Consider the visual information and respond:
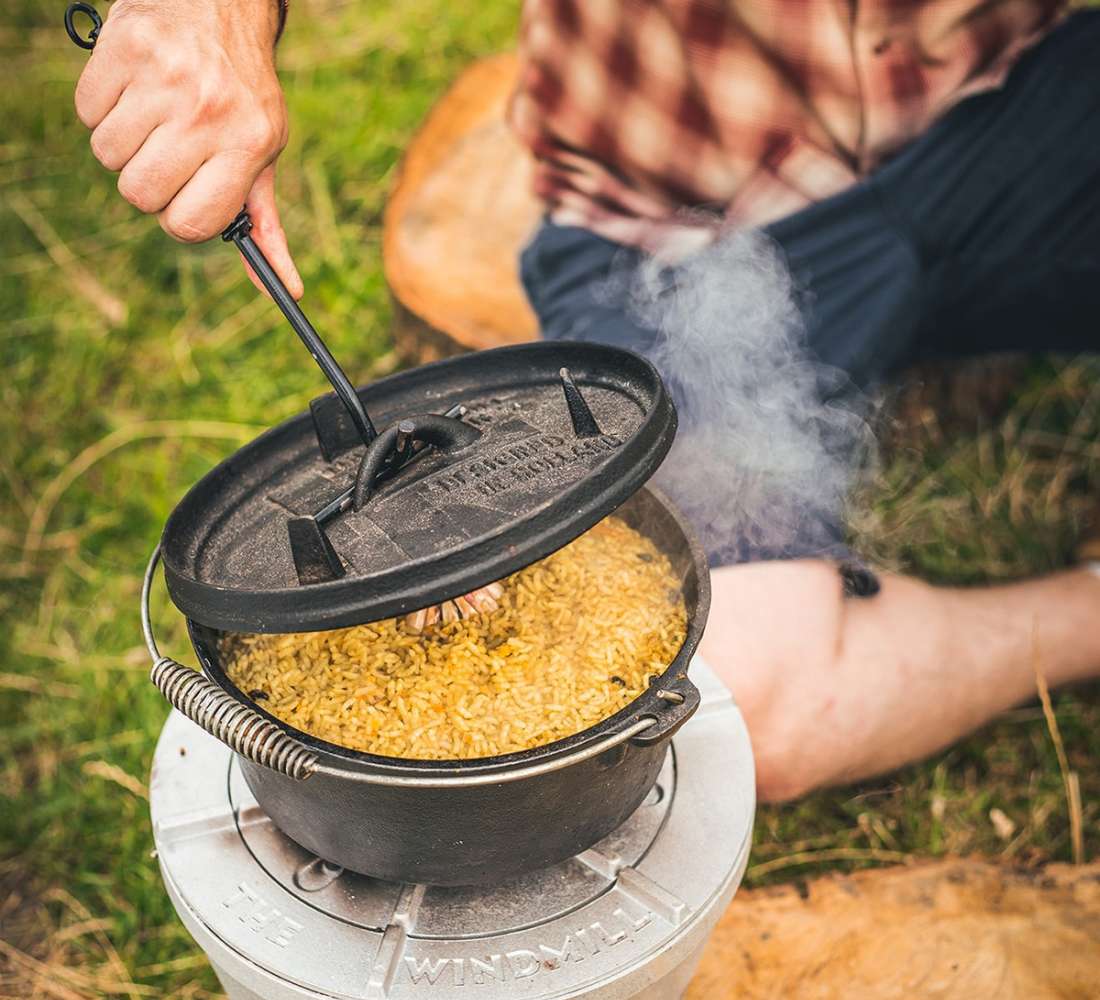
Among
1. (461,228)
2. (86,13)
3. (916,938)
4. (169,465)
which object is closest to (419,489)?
(86,13)

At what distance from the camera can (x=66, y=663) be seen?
3.16 meters

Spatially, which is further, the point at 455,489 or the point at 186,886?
the point at 186,886

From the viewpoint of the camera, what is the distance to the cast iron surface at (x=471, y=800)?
150 centimetres

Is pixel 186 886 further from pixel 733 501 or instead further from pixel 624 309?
pixel 624 309

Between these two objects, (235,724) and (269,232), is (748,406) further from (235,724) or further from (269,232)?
(235,724)

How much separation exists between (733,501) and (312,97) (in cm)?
336

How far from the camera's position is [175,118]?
1639mm

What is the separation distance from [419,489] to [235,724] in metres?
0.41

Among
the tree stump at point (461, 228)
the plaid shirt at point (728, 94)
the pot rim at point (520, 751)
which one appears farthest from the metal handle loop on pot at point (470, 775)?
the plaid shirt at point (728, 94)

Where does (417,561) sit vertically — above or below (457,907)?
above

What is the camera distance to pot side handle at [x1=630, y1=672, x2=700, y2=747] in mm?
1521

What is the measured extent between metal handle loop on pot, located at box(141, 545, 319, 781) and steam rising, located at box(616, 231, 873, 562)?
147 centimetres

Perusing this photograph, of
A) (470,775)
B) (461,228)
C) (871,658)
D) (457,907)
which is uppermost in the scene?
(470,775)

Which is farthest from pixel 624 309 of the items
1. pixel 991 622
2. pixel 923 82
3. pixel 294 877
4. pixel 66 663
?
pixel 66 663
